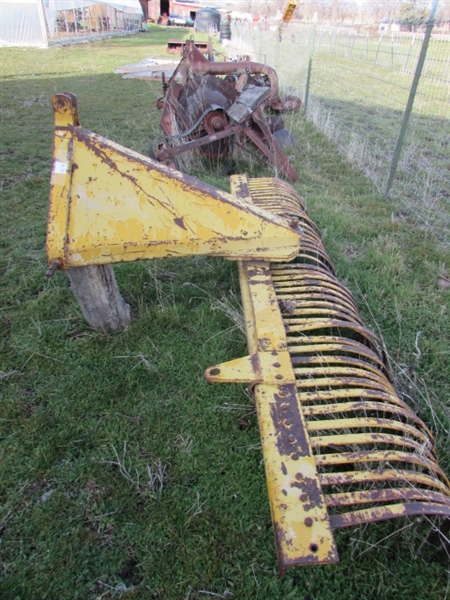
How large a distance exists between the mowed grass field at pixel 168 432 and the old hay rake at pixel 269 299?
11.6 inches

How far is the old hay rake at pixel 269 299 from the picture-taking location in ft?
4.85

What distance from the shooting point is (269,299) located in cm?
202

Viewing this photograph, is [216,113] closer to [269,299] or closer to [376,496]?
[269,299]

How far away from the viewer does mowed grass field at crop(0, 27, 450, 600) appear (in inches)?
60.1

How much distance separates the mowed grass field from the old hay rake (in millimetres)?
294

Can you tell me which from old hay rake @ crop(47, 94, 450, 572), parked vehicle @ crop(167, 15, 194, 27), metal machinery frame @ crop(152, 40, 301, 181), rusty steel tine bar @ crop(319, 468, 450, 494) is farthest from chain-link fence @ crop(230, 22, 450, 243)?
parked vehicle @ crop(167, 15, 194, 27)

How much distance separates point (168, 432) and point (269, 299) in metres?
0.83

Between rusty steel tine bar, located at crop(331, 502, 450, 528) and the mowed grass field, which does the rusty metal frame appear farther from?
the mowed grass field

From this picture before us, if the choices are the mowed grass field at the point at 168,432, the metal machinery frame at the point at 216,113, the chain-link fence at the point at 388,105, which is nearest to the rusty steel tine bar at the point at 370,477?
the mowed grass field at the point at 168,432

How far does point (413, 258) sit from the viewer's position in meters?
3.39

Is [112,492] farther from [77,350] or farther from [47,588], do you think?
[77,350]

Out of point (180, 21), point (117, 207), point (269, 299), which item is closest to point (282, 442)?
point (269, 299)

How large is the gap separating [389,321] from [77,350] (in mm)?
2012

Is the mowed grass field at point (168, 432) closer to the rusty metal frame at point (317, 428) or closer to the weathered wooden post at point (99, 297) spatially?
the weathered wooden post at point (99, 297)
